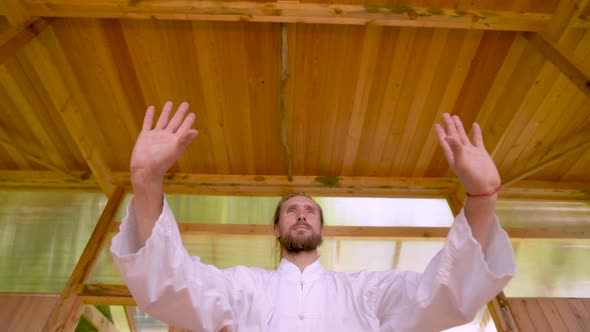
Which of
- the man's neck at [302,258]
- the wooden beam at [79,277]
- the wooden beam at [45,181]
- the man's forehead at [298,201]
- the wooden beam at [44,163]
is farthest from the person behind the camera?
the wooden beam at [45,181]

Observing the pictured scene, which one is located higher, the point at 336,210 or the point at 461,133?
the point at 336,210

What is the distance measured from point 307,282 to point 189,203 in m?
2.39

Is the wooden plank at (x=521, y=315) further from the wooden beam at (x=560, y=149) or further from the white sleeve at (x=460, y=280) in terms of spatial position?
the white sleeve at (x=460, y=280)

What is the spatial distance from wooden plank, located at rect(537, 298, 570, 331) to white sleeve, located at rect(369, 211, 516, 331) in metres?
2.16

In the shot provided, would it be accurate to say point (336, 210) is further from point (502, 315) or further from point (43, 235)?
point (43, 235)

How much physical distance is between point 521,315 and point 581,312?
16.6 inches

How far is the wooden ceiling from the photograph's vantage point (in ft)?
8.46

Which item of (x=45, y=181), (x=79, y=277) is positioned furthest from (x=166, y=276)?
(x=45, y=181)

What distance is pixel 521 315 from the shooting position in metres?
2.72

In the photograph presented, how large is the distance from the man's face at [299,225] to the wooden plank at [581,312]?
2209 mm

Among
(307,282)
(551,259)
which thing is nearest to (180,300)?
(307,282)

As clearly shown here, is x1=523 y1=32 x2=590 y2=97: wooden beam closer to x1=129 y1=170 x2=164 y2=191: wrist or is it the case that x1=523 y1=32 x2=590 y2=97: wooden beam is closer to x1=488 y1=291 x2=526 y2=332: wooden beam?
x1=488 y1=291 x2=526 y2=332: wooden beam

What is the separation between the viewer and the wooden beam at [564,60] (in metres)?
2.30

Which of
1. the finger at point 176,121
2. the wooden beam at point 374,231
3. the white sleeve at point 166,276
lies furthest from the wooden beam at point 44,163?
the white sleeve at point 166,276
